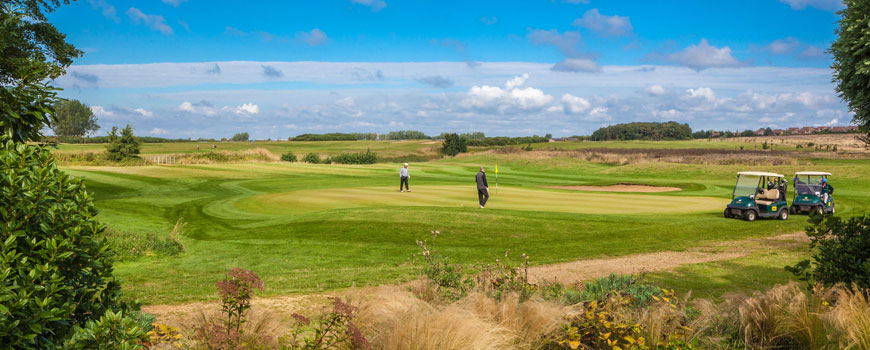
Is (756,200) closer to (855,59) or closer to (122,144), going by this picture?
(855,59)

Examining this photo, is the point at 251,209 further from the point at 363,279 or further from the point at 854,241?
the point at 854,241

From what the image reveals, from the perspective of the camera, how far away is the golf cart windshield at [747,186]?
23.1 m

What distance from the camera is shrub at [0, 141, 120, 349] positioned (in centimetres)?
338

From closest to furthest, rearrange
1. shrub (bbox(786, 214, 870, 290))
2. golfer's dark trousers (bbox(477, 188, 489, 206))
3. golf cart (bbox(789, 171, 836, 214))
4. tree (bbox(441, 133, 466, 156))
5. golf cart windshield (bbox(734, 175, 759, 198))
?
shrub (bbox(786, 214, 870, 290)) < golf cart windshield (bbox(734, 175, 759, 198)) < golf cart (bbox(789, 171, 836, 214)) < golfer's dark trousers (bbox(477, 188, 489, 206)) < tree (bbox(441, 133, 466, 156))

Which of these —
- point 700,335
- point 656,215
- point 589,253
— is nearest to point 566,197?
point 656,215

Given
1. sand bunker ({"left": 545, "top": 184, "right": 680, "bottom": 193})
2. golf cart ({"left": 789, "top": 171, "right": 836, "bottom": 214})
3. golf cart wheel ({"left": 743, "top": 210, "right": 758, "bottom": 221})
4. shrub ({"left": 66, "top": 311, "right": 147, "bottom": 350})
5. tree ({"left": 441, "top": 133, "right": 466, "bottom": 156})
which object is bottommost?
sand bunker ({"left": 545, "top": 184, "right": 680, "bottom": 193})

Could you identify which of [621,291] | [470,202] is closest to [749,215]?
[470,202]

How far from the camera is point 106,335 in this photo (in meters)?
3.63

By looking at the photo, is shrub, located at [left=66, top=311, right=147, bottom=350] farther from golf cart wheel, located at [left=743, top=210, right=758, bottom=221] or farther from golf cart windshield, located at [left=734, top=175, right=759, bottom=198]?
golf cart windshield, located at [left=734, top=175, right=759, bottom=198]

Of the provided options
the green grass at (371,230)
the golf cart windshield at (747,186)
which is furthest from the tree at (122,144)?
the golf cart windshield at (747,186)

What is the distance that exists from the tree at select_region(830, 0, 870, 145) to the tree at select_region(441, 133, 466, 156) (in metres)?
110

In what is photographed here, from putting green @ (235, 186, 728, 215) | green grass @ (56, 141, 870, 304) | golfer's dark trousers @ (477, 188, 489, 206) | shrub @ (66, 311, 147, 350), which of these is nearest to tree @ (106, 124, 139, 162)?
green grass @ (56, 141, 870, 304)

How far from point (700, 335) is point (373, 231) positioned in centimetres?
1290

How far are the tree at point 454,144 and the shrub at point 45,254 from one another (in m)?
115
